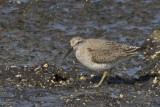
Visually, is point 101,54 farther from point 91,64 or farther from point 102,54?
point 91,64

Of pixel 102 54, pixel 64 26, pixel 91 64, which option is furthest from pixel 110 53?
pixel 64 26

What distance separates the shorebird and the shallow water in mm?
1096

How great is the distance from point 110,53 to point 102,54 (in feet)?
0.56

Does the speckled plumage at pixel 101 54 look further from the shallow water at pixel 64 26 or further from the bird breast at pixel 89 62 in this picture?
the shallow water at pixel 64 26

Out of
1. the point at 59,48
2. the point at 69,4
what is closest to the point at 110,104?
the point at 59,48

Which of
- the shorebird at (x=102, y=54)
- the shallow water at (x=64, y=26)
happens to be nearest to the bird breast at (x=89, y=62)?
the shorebird at (x=102, y=54)

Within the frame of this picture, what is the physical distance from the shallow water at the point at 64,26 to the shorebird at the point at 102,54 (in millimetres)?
1096

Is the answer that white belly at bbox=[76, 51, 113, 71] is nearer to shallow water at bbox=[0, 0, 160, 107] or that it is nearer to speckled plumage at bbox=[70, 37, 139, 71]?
speckled plumage at bbox=[70, 37, 139, 71]

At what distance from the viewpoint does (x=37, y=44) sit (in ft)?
40.7

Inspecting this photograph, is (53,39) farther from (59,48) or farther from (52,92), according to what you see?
(52,92)

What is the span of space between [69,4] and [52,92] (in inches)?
263

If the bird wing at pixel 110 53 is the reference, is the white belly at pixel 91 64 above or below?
below

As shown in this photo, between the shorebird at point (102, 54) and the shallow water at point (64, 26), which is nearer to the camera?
the shorebird at point (102, 54)

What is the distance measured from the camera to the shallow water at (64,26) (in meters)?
11.6
